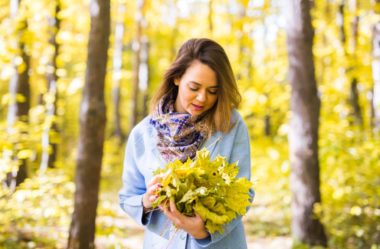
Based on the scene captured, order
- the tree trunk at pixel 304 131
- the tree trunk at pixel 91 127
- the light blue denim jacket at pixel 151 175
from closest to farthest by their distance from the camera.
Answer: the light blue denim jacket at pixel 151 175
the tree trunk at pixel 91 127
the tree trunk at pixel 304 131

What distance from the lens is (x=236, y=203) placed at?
1.81 meters

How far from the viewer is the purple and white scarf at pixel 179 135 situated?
2196 mm

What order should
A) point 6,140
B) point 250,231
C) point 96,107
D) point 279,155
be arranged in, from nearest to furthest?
point 96,107, point 6,140, point 250,231, point 279,155

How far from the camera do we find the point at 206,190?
5.81 ft

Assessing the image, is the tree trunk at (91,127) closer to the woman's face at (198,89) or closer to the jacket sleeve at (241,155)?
the woman's face at (198,89)

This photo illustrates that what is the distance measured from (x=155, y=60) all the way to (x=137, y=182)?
70.8 feet

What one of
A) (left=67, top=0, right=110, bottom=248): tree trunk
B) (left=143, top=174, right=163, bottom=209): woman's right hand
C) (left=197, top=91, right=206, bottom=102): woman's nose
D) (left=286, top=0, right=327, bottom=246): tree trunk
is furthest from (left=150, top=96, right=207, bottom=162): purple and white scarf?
(left=286, top=0, right=327, bottom=246): tree trunk

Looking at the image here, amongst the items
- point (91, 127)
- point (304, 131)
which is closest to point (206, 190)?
point (91, 127)

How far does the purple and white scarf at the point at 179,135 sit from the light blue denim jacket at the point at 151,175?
0.12ft

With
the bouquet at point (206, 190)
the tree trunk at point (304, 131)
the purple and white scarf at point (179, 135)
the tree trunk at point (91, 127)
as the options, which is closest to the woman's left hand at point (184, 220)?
the bouquet at point (206, 190)

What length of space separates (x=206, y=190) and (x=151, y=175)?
1.66 feet

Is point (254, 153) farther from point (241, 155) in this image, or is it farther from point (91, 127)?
point (241, 155)

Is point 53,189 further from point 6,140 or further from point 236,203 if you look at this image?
point 236,203

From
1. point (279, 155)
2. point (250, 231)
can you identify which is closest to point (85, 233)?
point (250, 231)
